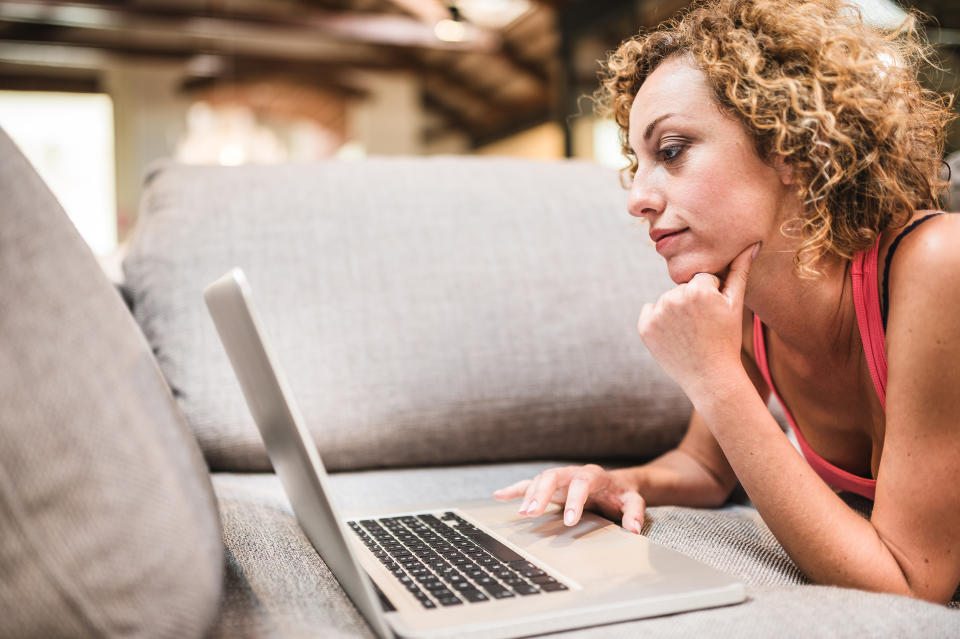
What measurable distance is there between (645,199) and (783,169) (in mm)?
151

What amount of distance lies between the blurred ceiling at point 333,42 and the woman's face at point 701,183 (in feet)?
17.6

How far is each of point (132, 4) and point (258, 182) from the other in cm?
681

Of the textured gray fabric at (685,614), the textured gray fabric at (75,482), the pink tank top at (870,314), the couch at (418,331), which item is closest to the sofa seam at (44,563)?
the textured gray fabric at (75,482)

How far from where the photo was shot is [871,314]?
0.80 m

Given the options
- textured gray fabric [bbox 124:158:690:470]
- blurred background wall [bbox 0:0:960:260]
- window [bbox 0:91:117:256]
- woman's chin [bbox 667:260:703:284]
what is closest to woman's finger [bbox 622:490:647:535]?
woman's chin [bbox 667:260:703:284]

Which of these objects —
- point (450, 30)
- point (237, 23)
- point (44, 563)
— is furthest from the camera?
point (450, 30)

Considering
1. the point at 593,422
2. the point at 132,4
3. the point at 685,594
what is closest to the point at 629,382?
the point at 593,422

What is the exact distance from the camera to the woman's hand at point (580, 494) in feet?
2.52

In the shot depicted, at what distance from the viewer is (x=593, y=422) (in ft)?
4.06

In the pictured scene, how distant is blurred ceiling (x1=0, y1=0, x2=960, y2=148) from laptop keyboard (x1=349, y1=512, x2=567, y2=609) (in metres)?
5.64

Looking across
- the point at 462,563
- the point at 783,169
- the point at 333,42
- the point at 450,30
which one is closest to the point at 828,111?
the point at 783,169

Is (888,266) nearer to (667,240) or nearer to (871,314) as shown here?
(871,314)

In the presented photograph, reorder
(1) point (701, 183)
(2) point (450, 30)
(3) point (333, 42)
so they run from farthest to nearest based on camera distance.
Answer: (3) point (333, 42)
(2) point (450, 30)
(1) point (701, 183)

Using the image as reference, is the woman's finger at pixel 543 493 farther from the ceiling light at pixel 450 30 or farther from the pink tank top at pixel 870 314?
the ceiling light at pixel 450 30
